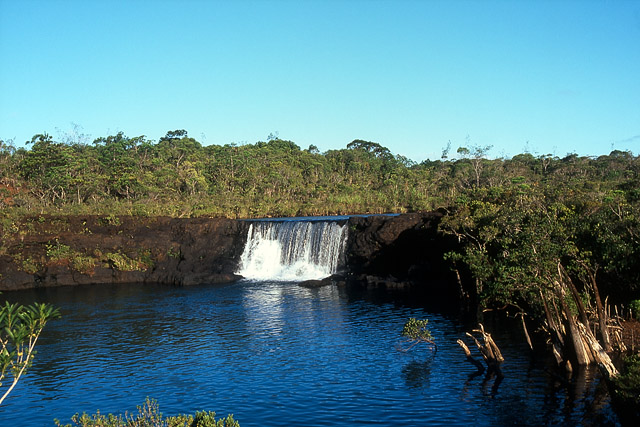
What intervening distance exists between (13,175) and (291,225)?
Result: 39.0m

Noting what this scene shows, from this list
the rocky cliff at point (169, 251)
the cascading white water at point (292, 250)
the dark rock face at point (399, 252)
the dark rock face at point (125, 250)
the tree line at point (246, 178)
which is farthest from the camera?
the tree line at point (246, 178)

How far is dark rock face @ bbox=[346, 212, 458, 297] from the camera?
41625 mm

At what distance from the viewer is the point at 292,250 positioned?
49.6m

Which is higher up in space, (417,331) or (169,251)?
(169,251)

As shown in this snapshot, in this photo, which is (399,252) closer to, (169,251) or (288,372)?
(169,251)

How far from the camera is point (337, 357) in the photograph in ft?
79.7

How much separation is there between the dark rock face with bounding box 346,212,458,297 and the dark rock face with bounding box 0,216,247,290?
10.9 meters

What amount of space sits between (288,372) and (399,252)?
24.1 metres

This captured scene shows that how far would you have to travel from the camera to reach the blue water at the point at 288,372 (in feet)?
59.6

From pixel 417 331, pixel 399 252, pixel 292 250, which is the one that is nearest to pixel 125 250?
pixel 292 250

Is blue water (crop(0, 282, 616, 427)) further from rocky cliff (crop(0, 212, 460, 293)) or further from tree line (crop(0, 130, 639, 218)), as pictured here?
tree line (crop(0, 130, 639, 218))

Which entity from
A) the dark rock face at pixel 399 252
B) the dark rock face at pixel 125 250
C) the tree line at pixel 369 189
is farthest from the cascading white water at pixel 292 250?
the tree line at pixel 369 189

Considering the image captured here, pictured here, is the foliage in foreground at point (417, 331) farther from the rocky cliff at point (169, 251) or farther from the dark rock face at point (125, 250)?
the dark rock face at point (125, 250)

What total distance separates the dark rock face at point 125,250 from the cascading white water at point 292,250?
1.35 m
